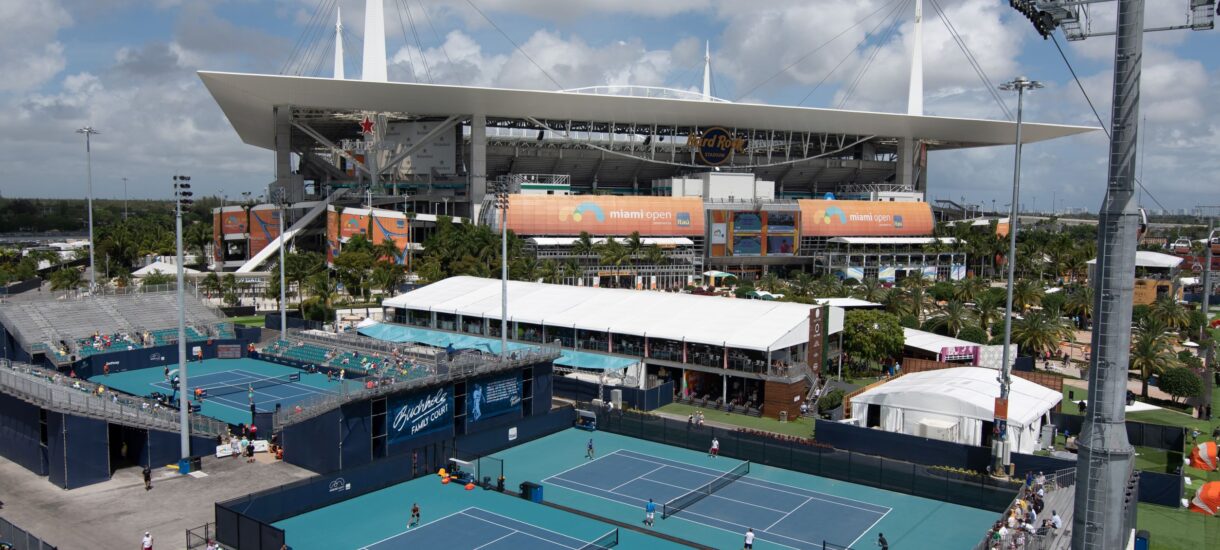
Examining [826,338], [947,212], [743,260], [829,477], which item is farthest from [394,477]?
[947,212]

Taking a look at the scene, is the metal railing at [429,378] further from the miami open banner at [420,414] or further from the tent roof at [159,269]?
the tent roof at [159,269]

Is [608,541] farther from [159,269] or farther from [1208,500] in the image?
[159,269]

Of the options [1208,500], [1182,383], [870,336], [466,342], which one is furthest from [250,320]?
[1182,383]

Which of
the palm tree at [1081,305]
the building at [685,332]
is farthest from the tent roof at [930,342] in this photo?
the palm tree at [1081,305]

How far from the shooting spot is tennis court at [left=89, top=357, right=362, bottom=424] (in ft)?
142

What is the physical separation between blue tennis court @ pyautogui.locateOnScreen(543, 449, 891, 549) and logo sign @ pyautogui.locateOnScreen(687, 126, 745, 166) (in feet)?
273

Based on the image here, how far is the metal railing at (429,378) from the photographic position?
1264 inches

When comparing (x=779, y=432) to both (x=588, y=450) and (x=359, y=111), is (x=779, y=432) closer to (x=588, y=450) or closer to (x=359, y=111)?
(x=588, y=450)

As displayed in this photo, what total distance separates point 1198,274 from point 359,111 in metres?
111

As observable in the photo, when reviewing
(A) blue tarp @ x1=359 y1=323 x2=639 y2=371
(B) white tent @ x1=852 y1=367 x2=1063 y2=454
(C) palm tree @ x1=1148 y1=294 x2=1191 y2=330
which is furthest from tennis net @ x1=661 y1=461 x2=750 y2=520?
(C) palm tree @ x1=1148 y1=294 x2=1191 y2=330

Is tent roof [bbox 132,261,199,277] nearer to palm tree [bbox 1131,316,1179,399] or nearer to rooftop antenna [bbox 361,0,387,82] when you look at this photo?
rooftop antenna [bbox 361,0,387,82]

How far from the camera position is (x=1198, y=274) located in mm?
112188

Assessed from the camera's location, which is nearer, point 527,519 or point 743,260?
point 527,519

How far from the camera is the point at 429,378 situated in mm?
35281
